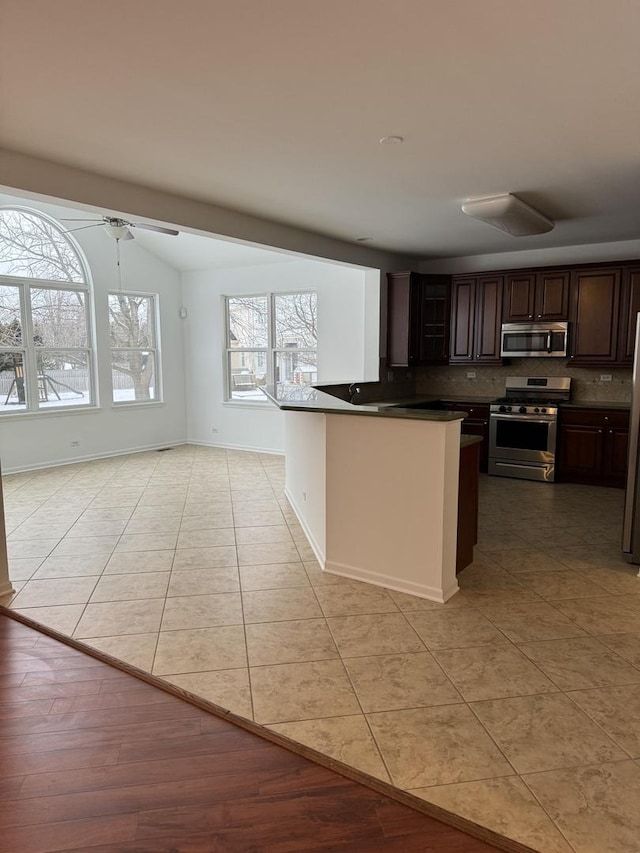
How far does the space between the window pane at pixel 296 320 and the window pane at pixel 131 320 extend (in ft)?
6.47

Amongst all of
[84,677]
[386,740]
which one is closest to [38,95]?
[84,677]

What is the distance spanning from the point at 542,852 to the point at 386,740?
616mm

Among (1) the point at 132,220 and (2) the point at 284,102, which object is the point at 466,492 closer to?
(2) the point at 284,102

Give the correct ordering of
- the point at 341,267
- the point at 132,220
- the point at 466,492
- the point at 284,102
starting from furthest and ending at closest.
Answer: the point at 341,267 < the point at 132,220 < the point at 466,492 < the point at 284,102

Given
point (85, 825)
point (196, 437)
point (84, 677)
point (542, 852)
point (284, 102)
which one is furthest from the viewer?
point (196, 437)

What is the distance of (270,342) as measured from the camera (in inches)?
306

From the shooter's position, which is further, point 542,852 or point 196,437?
point 196,437

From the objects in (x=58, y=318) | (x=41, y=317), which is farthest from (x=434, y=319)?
(x=41, y=317)

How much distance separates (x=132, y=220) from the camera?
4.21 m

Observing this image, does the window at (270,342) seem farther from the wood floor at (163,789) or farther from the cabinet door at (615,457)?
the wood floor at (163,789)

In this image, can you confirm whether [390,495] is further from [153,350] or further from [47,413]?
[153,350]

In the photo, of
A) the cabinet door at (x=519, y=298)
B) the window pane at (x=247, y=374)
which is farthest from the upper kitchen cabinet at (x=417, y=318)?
the window pane at (x=247, y=374)

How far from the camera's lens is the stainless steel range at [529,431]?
236 inches

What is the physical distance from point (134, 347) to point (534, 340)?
539cm
